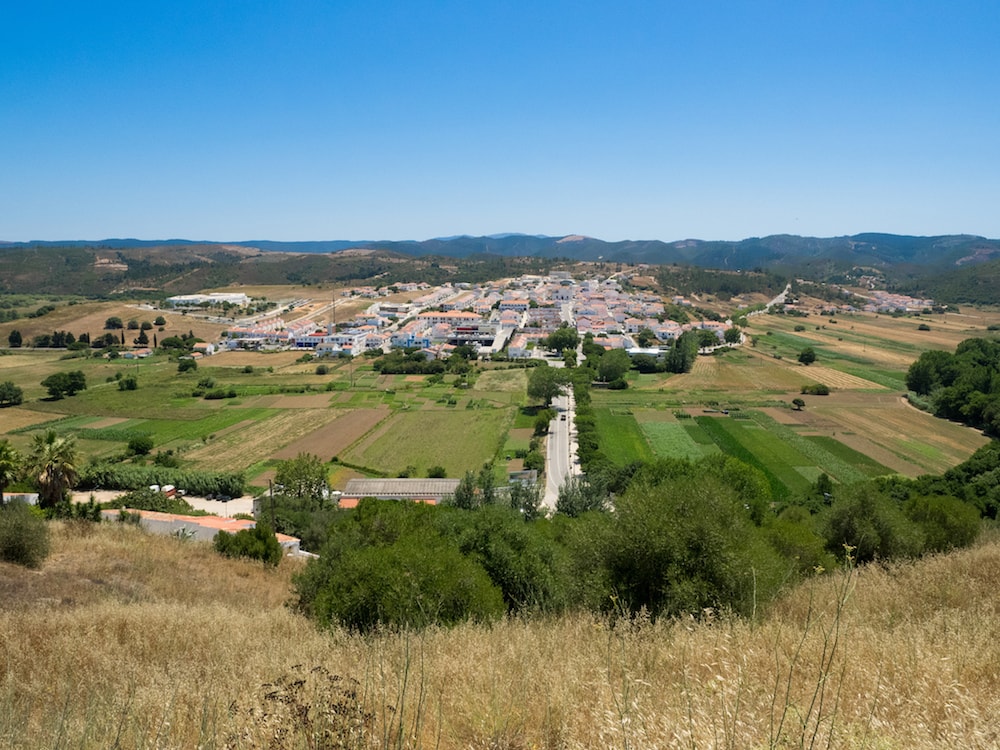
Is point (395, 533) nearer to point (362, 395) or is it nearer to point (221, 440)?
point (221, 440)

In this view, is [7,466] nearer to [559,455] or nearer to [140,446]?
[140,446]

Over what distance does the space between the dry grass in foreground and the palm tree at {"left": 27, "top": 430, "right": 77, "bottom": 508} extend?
10.7m

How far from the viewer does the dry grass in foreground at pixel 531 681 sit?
111 inches

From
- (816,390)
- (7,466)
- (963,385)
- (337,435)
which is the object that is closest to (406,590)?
(7,466)

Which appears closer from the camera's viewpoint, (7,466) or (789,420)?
(7,466)

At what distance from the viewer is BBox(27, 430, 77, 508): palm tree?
14.9 m

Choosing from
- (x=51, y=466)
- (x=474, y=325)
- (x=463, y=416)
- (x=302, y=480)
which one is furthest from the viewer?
(x=474, y=325)

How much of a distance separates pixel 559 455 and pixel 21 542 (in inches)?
872

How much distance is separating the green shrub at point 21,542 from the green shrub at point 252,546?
3385 millimetres

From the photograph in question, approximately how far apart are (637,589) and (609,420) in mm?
27964

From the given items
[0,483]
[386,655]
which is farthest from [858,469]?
[0,483]

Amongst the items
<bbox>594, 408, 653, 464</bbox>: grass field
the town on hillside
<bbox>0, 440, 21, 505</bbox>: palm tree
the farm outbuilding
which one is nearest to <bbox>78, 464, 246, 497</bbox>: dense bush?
the farm outbuilding

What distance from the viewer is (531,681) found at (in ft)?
11.3

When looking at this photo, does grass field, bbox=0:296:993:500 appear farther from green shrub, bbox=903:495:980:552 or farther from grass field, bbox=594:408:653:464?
green shrub, bbox=903:495:980:552
